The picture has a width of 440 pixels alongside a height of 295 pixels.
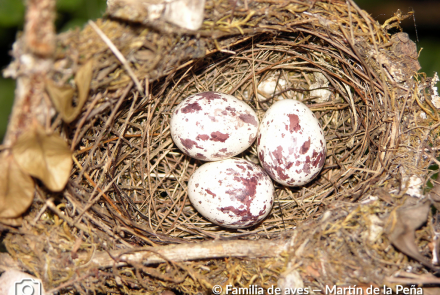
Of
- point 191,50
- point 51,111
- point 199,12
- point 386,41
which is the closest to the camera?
point 51,111

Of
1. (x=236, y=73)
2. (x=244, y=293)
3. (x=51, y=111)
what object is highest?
(x=51, y=111)

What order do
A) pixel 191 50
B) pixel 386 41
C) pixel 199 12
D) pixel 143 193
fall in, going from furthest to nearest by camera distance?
pixel 143 193, pixel 386 41, pixel 191 50, pixel 199 12

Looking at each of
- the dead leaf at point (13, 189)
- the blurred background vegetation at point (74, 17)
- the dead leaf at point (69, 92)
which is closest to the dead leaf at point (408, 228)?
the blurred background vegetation at point (74, 17)

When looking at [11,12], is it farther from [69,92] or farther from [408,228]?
[408,228]

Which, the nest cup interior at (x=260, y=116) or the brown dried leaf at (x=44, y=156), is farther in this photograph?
the nest cup interior at (x=260, y=116)

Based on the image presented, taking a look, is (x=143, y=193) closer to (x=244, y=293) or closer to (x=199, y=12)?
(x=244, y=293)

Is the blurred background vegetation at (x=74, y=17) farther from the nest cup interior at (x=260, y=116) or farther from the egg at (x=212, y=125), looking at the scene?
the egg at (x=212, y=125)

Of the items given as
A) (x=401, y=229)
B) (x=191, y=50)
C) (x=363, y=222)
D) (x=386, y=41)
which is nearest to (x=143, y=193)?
(x=191, y=50)

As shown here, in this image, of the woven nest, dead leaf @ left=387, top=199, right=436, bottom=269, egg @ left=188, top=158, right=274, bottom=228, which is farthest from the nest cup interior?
dead leaf @ left=387, top=199, right=436, bottom=269
